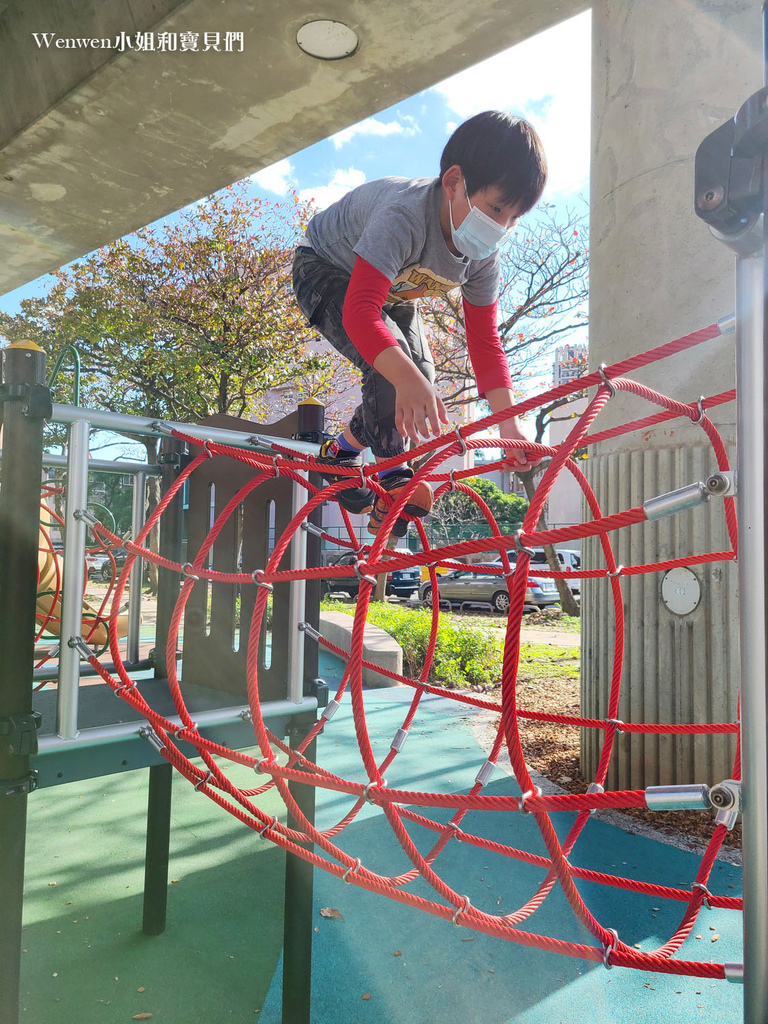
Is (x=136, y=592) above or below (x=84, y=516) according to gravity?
below

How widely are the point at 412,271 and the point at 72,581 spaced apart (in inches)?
40.7

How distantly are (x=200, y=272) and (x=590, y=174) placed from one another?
238 inches

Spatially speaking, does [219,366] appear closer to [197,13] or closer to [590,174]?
[197,13]

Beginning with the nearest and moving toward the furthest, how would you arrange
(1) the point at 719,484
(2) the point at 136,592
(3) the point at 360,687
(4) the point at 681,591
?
(1) the point at 719,484, (3) the point at 360,687, (2) the point at 136,592, (4) the point at 681,591

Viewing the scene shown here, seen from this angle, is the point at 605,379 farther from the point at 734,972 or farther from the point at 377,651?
the point at 377,651

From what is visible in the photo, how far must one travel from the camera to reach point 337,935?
1.71 meters

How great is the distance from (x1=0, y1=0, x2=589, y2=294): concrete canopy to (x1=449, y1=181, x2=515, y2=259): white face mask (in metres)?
2.16

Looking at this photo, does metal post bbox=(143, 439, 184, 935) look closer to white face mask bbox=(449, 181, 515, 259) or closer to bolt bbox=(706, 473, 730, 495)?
white face mask bbox=(449, 181, 515, 259)

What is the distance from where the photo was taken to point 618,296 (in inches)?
109

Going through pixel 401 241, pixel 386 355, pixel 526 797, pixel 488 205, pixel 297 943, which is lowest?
pixel 297 943

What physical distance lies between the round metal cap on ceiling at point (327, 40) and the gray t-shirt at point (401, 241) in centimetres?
190

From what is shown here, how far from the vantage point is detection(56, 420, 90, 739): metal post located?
128 cm

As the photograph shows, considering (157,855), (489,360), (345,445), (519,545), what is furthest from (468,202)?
(157,855)

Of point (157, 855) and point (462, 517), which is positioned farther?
point (462, 517)
